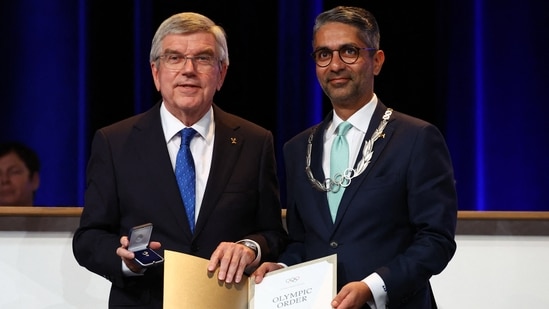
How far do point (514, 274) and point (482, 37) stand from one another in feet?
5.71

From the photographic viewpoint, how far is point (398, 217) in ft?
7.98


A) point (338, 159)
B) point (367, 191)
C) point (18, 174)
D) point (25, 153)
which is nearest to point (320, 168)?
point (338, 159)

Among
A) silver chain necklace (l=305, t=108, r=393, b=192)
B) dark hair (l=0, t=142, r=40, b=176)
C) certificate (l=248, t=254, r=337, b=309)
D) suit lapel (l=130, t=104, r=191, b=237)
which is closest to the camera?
certificate (l=248, t=254, r=337, b=309)

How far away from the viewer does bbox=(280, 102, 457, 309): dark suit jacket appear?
92.9 inches

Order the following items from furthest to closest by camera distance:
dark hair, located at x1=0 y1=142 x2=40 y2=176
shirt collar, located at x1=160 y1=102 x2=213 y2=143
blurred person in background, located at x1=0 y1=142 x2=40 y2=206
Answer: dark hair, located at x1=0 y1=142 x2=40 y2=176
blurred person in background, located at x1=0 y1=142 x2=40 y2=206
shirt collar, located at x1=160 y1=102 x2=213 y2=143

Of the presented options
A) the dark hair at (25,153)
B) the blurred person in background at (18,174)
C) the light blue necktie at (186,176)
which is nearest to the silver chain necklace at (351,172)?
the light blue necktie at (186,176)

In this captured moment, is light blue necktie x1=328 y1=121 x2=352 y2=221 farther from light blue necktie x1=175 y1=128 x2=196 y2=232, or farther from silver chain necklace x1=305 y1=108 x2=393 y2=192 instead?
light blue necktie x1=175 y1=128 x2=196 y2=232

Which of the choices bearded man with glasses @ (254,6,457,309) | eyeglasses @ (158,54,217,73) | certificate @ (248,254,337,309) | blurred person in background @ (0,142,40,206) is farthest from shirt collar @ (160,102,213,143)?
blurred person in background @ (0,142,40,206)

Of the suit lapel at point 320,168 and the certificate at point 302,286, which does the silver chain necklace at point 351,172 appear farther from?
the certificate at point 302,286

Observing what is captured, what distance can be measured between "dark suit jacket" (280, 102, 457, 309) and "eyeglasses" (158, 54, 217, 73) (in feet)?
1.51

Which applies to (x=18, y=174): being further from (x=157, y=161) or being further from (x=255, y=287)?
(x=255, y=287)

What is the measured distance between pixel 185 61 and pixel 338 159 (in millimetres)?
488

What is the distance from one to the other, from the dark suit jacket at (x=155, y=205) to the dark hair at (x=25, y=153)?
5.53 feet

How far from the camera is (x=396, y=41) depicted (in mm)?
4551
